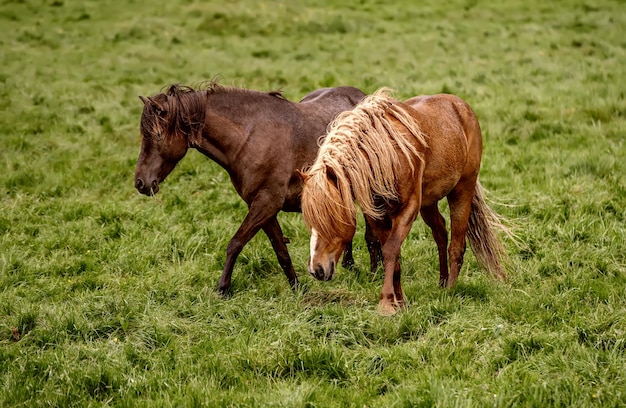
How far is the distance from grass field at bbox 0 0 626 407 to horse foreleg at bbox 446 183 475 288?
230mm

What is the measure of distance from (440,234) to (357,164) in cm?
181

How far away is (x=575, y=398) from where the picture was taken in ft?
13.0

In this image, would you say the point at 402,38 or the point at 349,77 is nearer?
the point at 349,77


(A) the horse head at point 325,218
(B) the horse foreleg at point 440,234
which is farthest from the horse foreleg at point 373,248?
(A) the horse head at point 325,218

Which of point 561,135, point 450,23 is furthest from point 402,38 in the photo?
point 561,135

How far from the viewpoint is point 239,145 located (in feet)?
20.1

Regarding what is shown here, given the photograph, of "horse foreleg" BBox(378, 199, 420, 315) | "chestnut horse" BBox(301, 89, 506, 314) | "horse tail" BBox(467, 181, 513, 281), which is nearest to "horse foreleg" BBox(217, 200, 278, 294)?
"chestnut horse" BBox(301, 89, 506, 314)

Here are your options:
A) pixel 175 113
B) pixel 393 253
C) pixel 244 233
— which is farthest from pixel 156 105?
pixel 393 253

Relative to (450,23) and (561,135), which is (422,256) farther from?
(450,23)

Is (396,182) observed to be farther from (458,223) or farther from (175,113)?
(175,113)

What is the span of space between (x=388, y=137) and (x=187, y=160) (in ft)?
A: 17.3

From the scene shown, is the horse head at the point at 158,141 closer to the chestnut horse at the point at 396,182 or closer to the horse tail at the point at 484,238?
the chestnut horse at the point at 396,182

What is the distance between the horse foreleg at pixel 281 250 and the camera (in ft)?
A: 20.9

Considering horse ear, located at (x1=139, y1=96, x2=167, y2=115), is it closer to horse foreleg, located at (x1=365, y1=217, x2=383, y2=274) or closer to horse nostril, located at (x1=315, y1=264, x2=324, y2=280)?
horse nostril, located at (x1=315, y1=264, x2=324, y2=280)
